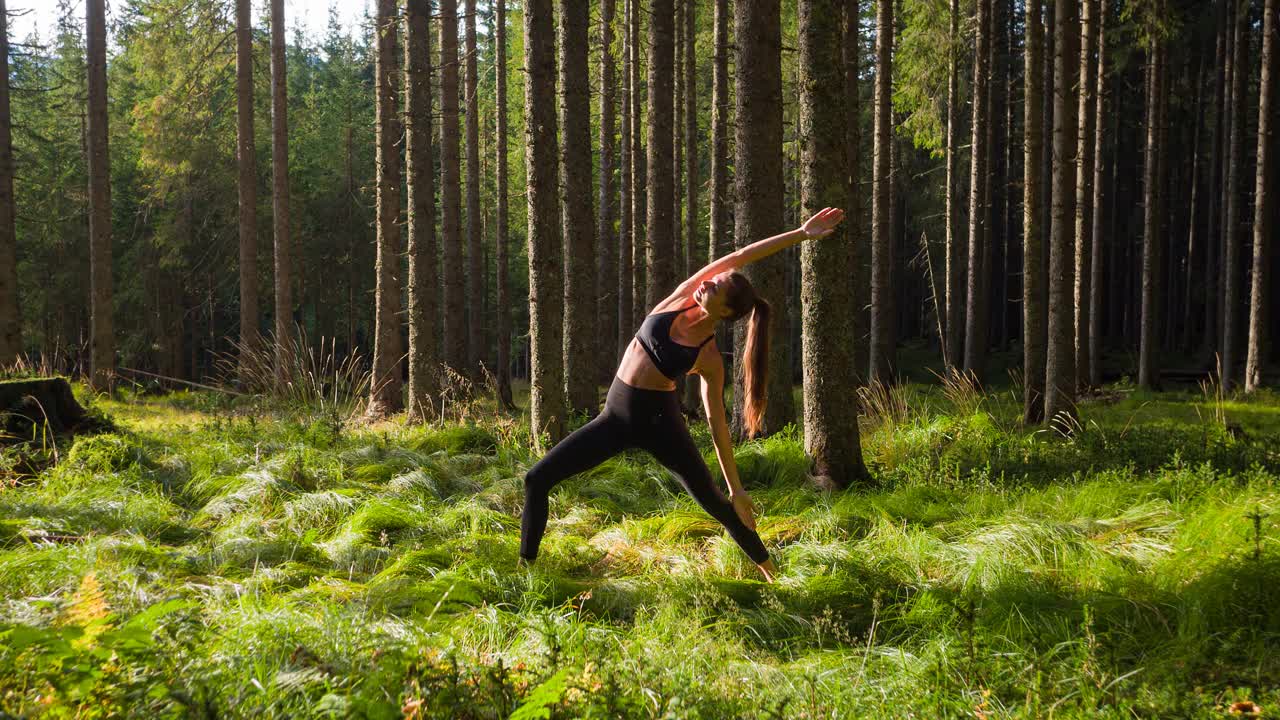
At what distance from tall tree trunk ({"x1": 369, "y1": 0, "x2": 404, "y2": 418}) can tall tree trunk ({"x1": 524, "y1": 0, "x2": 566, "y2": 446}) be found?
17.1 feet

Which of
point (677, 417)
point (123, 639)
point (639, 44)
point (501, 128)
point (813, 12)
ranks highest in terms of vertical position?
point (639, 44)

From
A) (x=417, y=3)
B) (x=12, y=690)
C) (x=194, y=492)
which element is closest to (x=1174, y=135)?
(x=417, y=3)

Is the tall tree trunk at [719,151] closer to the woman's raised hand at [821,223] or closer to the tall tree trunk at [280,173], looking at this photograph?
the woman's raised hand at [821,223]

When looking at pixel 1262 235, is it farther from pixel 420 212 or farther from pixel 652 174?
pixel 420 212

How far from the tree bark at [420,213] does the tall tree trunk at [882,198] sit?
25.2 feet

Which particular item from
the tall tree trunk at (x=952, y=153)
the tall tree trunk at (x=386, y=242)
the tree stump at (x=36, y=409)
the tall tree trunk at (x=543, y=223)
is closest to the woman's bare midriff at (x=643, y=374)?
the tall tree trunk at (x=543, y=223)

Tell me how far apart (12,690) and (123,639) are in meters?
0.51

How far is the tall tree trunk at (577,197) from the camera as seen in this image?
938cm

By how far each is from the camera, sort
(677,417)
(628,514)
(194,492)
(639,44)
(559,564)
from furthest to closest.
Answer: (639,44)
(194,492)
(628,514)
(559,564)
(677,417)

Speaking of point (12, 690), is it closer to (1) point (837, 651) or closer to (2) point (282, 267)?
(1) point (837, 651)

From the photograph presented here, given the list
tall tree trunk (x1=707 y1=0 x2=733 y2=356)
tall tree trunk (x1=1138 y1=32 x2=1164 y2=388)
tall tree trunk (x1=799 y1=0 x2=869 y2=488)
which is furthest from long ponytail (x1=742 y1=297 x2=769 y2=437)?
tall tree trunk (x1=1138 y1=32 x2=1164 y2=388)

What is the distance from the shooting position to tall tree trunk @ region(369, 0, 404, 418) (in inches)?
518

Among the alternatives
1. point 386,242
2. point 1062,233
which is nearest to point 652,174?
point 386,242

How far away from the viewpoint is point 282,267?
16828 millimetres
